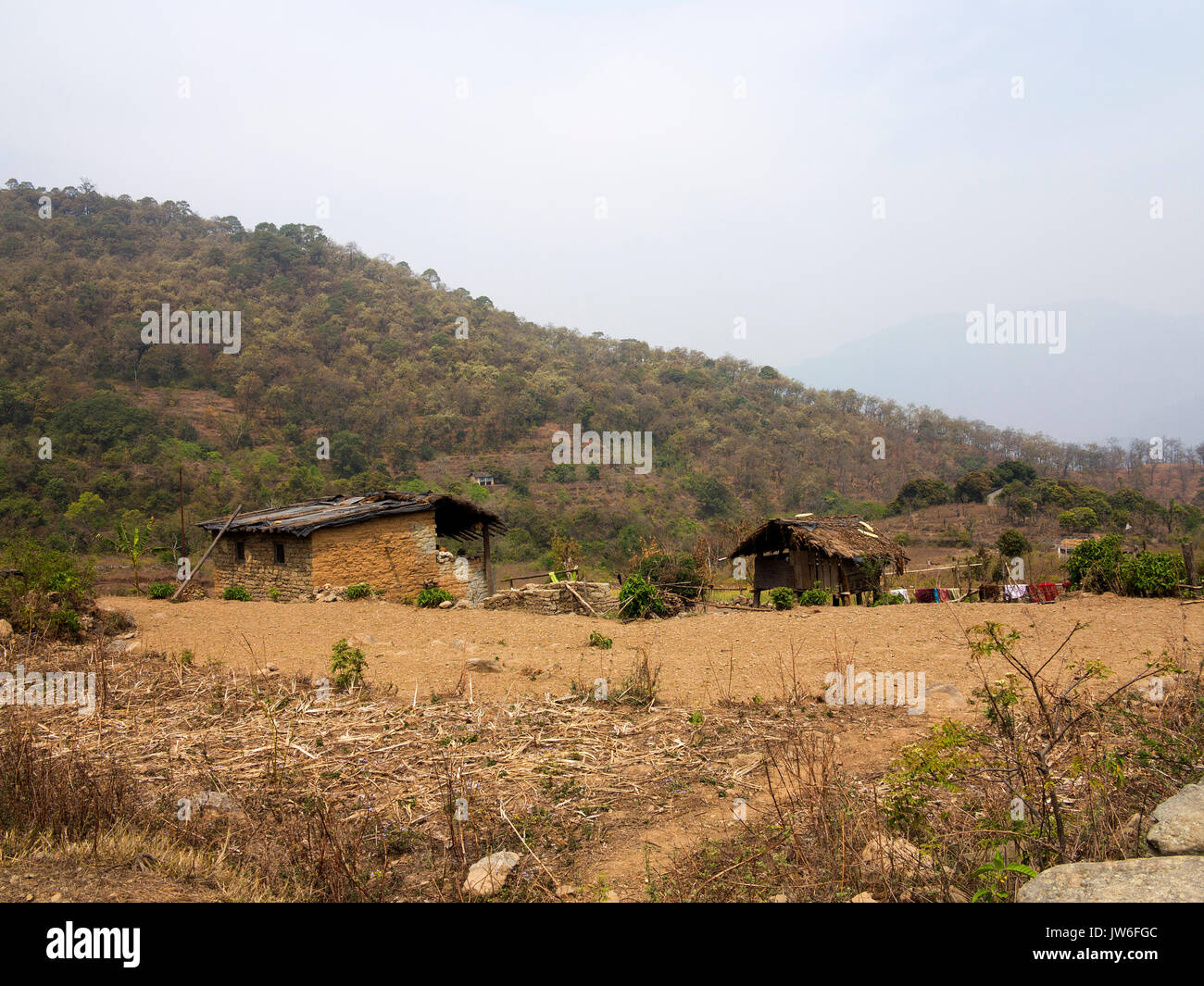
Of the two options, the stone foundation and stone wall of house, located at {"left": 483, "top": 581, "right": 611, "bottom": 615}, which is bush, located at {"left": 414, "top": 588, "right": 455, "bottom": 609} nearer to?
the stone foundation

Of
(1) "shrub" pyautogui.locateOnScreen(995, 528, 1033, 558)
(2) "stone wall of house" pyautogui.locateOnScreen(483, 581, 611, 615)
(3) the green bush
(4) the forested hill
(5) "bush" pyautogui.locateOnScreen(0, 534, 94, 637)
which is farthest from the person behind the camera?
(4) the forested hill

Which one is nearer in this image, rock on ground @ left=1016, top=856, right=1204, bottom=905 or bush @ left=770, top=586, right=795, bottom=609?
rock on ground @ left=1016, top=856, right=1204, bottom=905

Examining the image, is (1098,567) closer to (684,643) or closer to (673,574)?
(673,574)

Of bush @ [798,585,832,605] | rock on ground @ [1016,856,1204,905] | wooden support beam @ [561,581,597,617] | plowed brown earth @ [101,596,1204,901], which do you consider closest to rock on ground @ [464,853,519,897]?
plowed brown earth @ [101,596,1204,901]

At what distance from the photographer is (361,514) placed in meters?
17.7

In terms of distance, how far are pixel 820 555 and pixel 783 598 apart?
1762mm

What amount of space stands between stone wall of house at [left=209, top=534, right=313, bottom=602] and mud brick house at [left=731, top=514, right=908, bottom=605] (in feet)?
35.5

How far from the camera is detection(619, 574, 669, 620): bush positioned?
51.5 feet

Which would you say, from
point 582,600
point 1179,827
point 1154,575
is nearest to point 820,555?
point 582,600

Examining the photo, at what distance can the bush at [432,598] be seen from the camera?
17.3 metres

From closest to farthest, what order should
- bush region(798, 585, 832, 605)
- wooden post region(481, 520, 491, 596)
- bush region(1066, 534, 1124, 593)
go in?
1. bush region(1066, 534, 1124, 593)
2. bush region(798, 585, 832, 605)
3. wooden post region(481, 520, 491, 596)

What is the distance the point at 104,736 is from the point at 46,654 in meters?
4.67

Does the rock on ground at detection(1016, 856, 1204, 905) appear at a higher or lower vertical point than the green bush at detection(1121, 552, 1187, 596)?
lower
